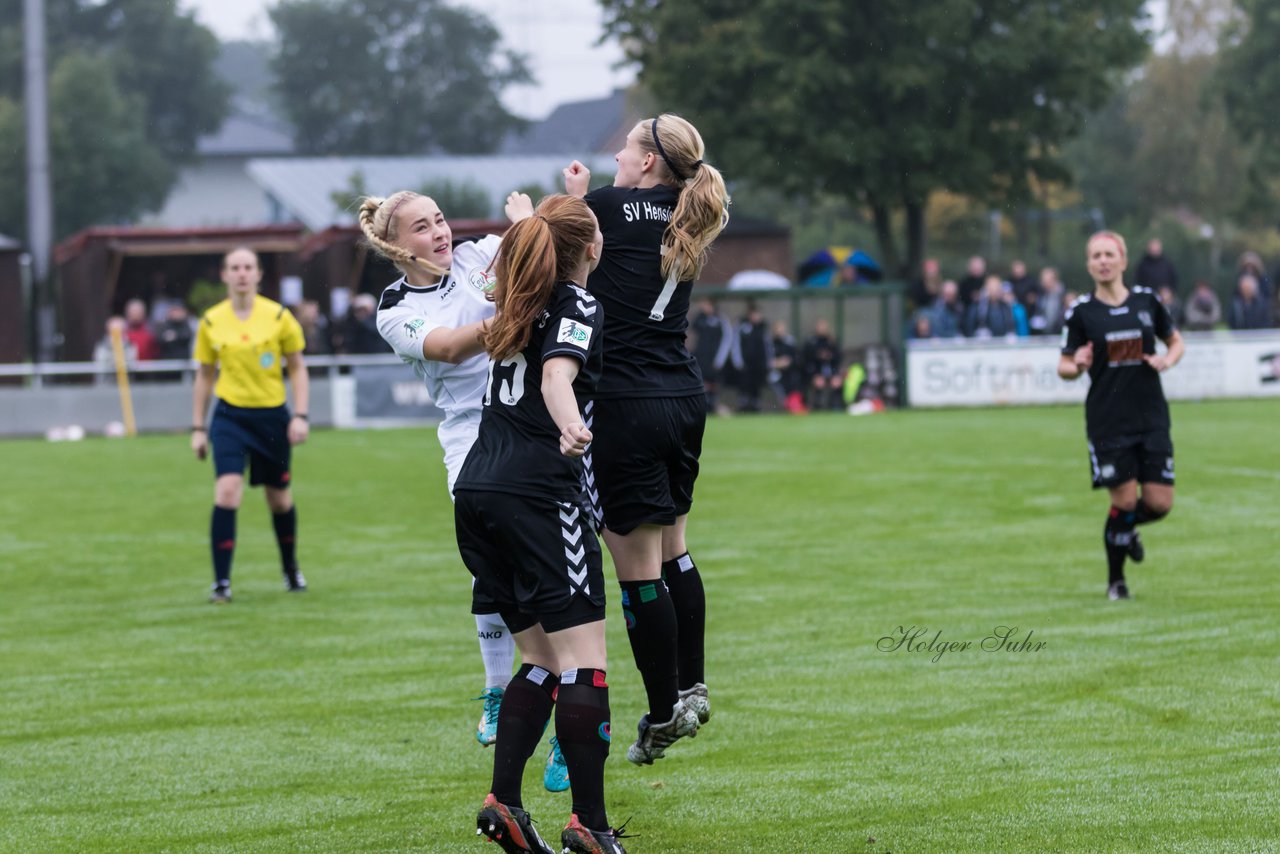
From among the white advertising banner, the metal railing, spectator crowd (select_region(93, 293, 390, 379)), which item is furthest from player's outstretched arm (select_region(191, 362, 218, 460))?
the white advertising banner

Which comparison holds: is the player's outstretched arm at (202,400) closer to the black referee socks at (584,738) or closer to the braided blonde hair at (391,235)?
the braided blonde hair at (391,235)

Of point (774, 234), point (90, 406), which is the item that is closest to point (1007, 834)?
point (90, 406)

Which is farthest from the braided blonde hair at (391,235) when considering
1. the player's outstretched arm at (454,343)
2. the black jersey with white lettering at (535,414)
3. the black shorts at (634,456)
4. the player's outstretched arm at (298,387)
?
the player's outstretched arm at (298,387)

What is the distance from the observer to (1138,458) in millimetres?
10195

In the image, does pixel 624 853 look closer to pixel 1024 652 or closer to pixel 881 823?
pixel 881 823

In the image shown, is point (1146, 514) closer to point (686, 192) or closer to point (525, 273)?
point (686, 192)

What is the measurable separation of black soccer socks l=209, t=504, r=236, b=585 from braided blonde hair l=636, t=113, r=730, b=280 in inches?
224

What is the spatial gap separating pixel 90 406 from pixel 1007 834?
23.1 meters

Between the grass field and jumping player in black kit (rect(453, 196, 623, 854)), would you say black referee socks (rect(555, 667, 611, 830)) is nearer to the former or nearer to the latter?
jumping player in black kit (rect(453, 196, 623, 854))

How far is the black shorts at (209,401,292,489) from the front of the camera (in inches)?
434

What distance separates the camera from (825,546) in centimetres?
1264

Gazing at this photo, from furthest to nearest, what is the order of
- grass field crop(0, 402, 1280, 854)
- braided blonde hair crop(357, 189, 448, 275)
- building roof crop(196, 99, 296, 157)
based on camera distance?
building roof crop(196, 99, 296, 157) → braided blonde hair crop(357, 189, 448, 275) → grass field crop(0, 402, 1280, 854)

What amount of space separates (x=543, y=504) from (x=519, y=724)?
68 cm

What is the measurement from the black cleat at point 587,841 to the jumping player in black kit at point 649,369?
40.7 inches
